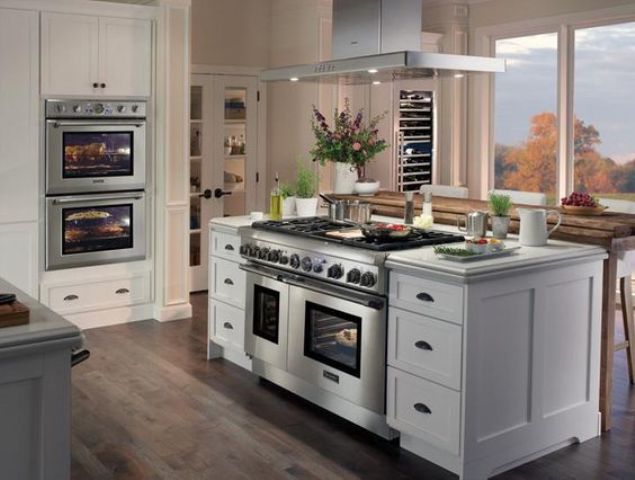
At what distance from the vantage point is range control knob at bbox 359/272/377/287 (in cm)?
380

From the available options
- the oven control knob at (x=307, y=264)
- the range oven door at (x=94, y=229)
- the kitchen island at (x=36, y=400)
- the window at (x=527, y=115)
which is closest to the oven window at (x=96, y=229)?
the range oven door at (x=94, y=229)

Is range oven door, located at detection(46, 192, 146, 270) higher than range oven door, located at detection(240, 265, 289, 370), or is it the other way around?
range oven door, located at detection(46, 192, 146, 270)

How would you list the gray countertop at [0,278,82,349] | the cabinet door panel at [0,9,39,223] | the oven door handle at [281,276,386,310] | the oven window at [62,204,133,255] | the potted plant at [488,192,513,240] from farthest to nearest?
the oven window at [62,204,133,255] < the cabinet door panel at [0,9,39,223] < the potted plant at [488,192,513,240] < the oven door handle at [281,276,386,310] < the gray countertop at [0,278,82,349]

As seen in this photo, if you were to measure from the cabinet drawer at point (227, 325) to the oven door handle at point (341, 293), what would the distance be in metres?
0.64

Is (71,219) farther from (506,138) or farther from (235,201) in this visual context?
(506,138)

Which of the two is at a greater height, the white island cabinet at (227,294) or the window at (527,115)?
the window at (527,115)

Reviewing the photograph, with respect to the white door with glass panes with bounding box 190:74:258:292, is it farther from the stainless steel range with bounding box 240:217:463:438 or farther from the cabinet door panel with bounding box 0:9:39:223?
the stainless steel range with bounding box 240:217:463:438

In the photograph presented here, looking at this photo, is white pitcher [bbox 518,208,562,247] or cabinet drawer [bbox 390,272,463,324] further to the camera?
white pitcher [bbox 518,208,562,247]

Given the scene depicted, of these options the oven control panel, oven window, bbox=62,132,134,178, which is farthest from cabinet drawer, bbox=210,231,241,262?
oven window, bbox=62,132,134,178

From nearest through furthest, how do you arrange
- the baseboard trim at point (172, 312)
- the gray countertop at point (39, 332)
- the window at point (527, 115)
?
1. the gray countertop at point (39, 332)
2. the baseboard trim at point (172, 312)
3. the window at point (527, 115)

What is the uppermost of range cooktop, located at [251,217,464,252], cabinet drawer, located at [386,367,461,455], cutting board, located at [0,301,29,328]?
range cooktop, located at [251,217,464,252]

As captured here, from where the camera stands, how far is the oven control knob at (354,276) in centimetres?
389

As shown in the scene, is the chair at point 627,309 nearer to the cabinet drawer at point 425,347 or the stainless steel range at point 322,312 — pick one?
the stainless steel range at point 322,312

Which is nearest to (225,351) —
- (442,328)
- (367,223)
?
(367,223)
